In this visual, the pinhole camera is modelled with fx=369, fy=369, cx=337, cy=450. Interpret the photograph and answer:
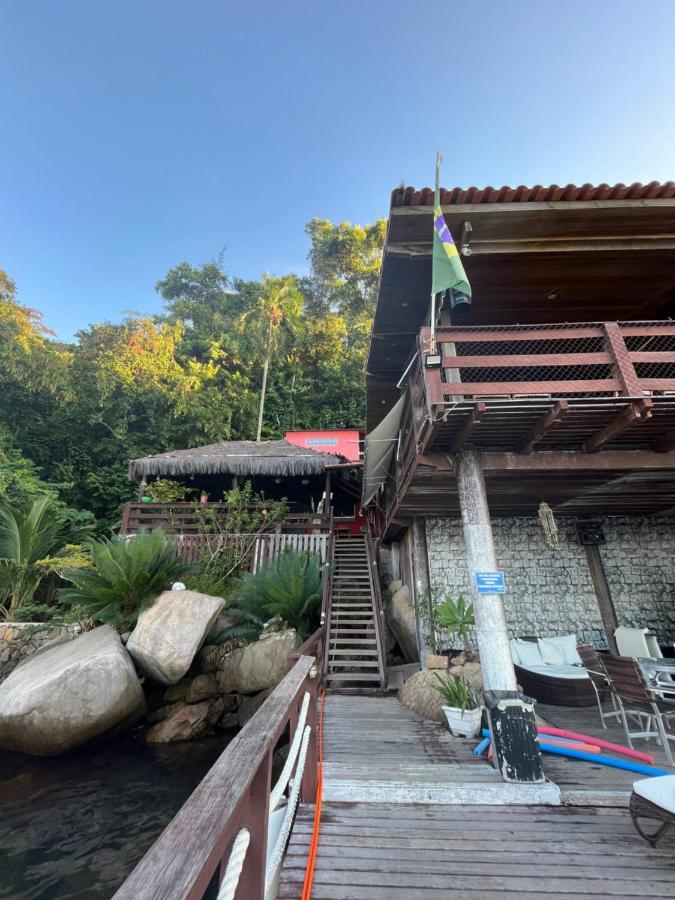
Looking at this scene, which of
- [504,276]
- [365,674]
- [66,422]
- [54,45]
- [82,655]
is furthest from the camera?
[54,45]

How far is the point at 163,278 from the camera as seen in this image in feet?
90.2

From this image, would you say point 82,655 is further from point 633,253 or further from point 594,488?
point 633,253

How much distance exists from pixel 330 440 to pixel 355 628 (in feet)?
36.9

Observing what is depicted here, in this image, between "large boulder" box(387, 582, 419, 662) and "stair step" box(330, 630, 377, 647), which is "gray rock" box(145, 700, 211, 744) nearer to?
"stair step" box(330, 630, 377, 647)

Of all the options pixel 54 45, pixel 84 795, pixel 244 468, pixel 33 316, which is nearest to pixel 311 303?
pixel 33 316

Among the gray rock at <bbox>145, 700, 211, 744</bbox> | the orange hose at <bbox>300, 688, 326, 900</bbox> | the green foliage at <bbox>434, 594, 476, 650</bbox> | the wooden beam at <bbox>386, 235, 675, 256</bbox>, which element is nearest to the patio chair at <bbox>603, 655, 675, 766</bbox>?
the green foliage at <bbox>434, 594, 476, 650</bbox>

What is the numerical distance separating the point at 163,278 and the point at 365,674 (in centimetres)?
3007

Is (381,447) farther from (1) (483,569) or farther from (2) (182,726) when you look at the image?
(2) (182,726)

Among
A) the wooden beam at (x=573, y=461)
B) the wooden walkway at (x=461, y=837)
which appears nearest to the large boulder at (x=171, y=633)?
the wooden walkway at (x=461, y=837)

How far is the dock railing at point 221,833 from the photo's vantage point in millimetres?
540

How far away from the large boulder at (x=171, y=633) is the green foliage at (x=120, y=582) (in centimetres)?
51

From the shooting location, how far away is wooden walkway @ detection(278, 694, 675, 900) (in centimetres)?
208

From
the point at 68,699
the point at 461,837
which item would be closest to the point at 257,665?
the point at 68,699

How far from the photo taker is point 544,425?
3990 millimetres
